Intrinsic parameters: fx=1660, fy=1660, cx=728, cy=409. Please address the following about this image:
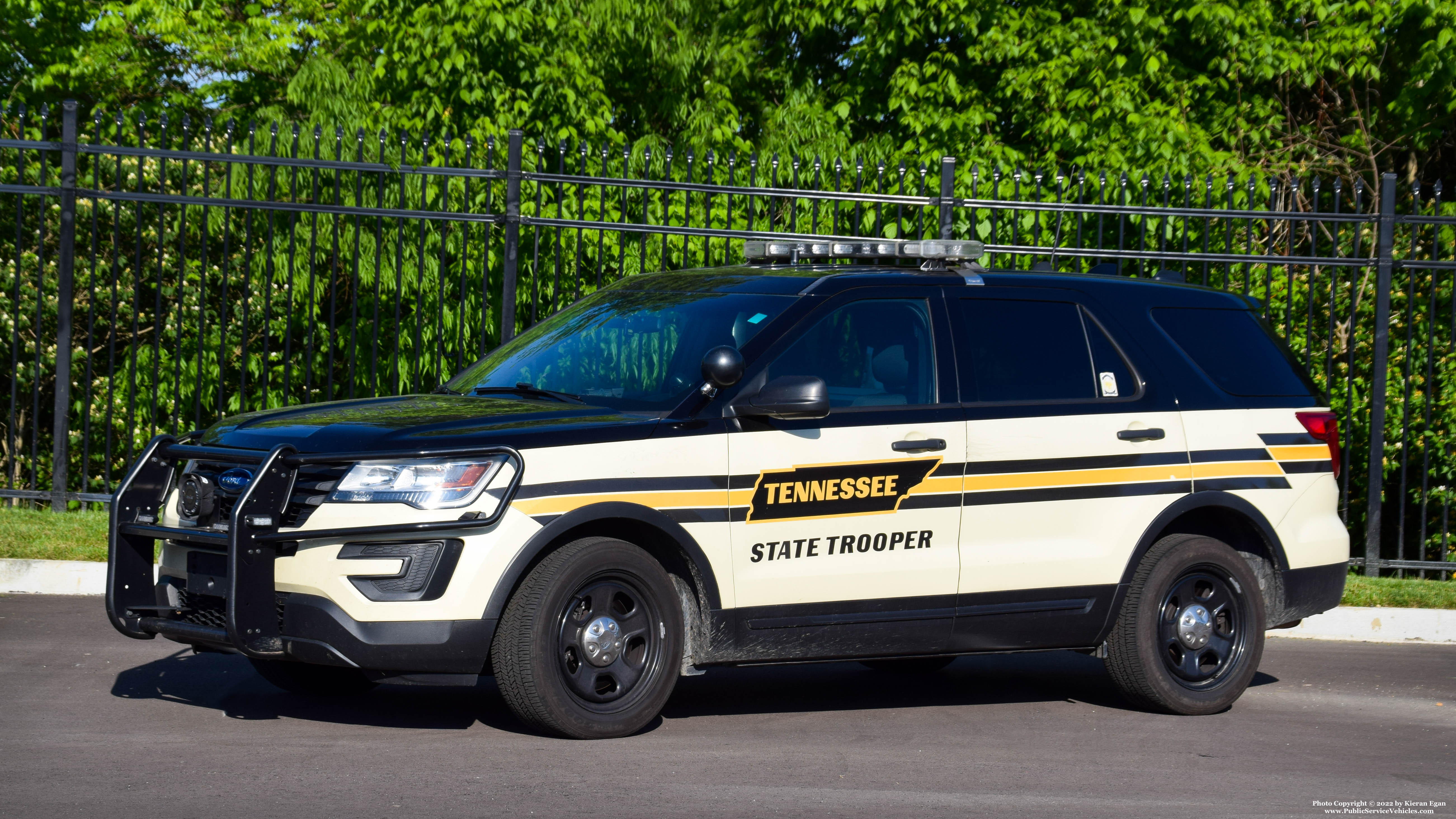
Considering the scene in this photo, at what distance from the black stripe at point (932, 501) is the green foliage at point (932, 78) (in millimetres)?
8183

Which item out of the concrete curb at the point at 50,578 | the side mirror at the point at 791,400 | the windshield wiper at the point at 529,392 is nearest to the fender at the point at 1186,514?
the side mirror at the point at 791,400

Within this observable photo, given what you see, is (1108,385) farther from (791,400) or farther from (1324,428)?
(791,400)

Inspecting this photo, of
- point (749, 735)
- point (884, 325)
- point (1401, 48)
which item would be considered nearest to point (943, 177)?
point (884, 325)

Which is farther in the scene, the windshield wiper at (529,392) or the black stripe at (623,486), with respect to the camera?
the windshield wiper at (529,392)

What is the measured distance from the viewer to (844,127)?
1599 cm

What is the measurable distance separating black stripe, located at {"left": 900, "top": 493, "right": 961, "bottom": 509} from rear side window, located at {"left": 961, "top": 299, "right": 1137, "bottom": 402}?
396 mm

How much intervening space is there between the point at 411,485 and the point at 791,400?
1.39 meters

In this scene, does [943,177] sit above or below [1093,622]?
above

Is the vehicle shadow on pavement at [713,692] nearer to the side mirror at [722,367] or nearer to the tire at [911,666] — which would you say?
the tire at [911,666]

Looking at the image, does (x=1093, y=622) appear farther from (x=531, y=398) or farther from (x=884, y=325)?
(x=531, y=398)

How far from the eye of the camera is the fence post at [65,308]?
10375mm

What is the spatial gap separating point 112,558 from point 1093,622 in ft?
12.6

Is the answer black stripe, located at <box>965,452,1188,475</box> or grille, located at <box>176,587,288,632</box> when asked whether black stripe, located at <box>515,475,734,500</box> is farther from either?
black stripe, located at <box>965,452,1188,475</box>

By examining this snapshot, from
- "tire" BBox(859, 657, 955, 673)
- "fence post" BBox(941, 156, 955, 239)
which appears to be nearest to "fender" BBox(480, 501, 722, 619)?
"tire" BBox(859, 657, 955, 673)
